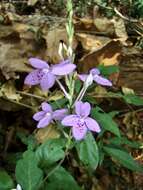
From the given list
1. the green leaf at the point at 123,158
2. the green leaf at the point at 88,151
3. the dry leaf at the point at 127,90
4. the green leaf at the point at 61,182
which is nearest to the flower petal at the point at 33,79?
the green leaf at the point at 88,151

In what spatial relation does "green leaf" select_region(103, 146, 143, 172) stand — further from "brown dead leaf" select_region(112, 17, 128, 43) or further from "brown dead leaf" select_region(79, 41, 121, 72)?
"brown dead leaf" select_region(112, 17, 128, 43)

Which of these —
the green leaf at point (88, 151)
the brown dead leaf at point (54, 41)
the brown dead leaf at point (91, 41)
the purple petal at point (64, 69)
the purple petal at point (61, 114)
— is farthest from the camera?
the brown dead leaf at point (91, 41)

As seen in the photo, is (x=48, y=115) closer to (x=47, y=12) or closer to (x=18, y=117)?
(x=18, y=117)

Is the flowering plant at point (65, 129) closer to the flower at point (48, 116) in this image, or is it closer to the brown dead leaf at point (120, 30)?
the flower at point (48, 116)

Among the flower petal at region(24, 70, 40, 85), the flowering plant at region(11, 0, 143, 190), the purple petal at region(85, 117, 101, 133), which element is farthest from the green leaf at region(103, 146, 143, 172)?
the flower petal at region(24, 70, 40, 85)

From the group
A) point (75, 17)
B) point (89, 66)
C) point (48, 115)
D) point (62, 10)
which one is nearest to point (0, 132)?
point (89, 66)

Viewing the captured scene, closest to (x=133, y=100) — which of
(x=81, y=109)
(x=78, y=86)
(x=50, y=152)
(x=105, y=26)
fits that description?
(x=78, y=86)
